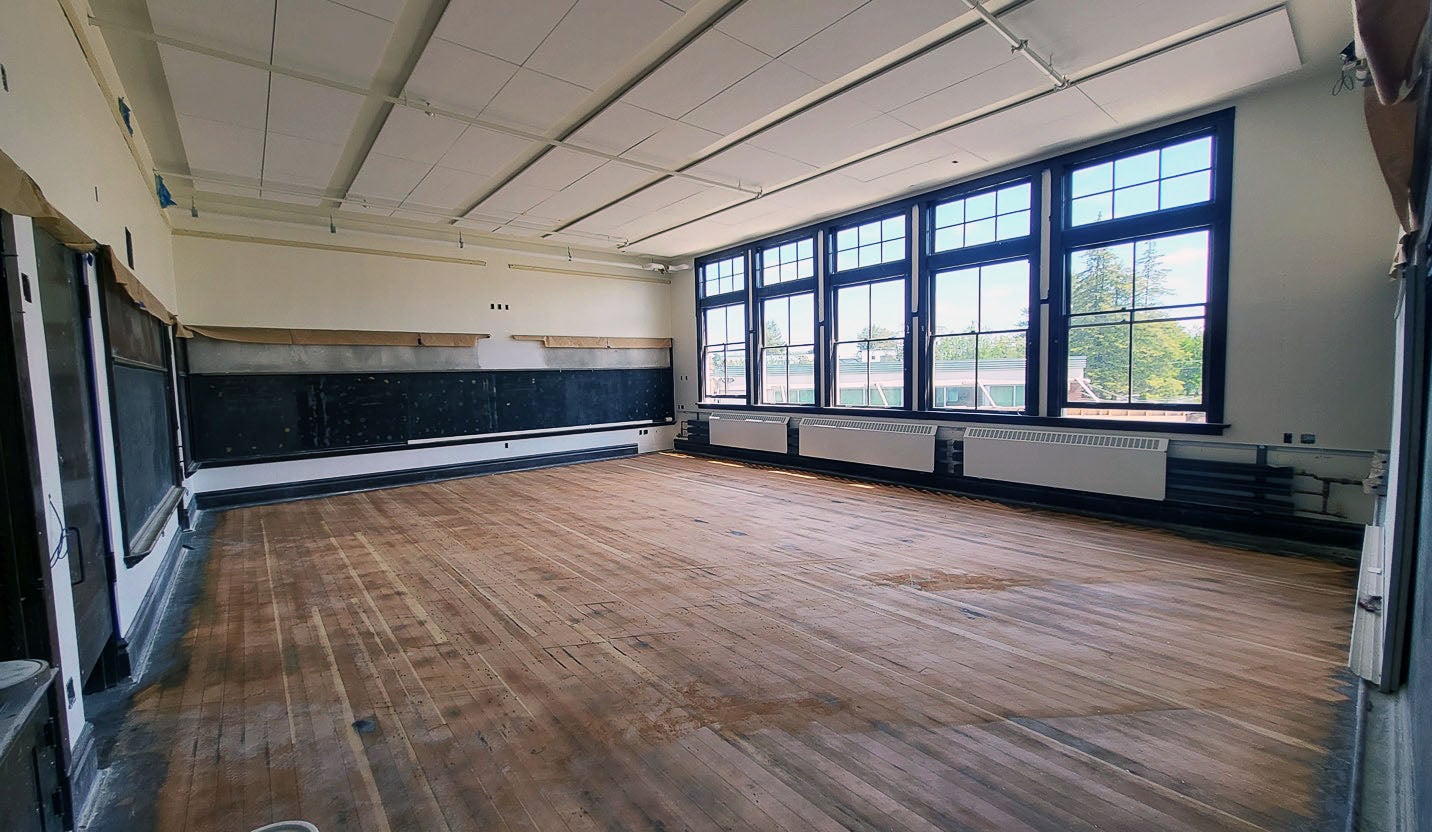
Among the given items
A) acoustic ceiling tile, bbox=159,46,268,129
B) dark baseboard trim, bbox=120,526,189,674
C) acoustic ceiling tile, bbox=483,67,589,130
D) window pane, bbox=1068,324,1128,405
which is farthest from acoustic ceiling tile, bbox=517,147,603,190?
window pane, bbox=1068,324,1128,405

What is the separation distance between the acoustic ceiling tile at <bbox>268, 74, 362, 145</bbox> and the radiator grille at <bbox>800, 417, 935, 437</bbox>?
6.34 meters

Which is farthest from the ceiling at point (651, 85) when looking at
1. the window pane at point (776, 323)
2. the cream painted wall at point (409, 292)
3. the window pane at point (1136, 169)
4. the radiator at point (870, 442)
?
the radiator at point (870, 442)

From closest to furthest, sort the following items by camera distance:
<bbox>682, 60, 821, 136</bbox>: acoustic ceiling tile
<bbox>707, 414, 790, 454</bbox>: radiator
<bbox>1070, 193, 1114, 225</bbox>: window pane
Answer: <bbox>682, 60, 821, 136</bbox>: acoustic ceiling tile → <bbox>1070, 193, 1114, 225</bbox>: window pane → <bbox>707, 414, 790, 454</bbox>: radiator

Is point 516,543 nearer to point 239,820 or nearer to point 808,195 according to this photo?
point 239,820

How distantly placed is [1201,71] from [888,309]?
3810mm

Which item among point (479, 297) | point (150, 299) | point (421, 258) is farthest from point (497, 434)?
point (150, 299)

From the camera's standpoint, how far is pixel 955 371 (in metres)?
6.99

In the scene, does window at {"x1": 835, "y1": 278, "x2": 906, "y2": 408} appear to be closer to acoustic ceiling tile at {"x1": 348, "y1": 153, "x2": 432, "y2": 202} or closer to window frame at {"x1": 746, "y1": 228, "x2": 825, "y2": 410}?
window frame at {"x1": 746, "y1": 228, "x2": 825, "y2": 410}

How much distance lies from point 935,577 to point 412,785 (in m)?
3.31

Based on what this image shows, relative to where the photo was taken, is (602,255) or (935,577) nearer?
(935,577)

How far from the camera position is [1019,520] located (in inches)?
219

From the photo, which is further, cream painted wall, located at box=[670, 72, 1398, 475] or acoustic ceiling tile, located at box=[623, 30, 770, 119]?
cream painted wall, located at box=[670, 72, 1398, 475]

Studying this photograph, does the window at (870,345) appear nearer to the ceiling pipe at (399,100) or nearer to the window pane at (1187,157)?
the ceiling pipe at (399,100)

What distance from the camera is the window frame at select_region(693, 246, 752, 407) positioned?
32.1 feet
